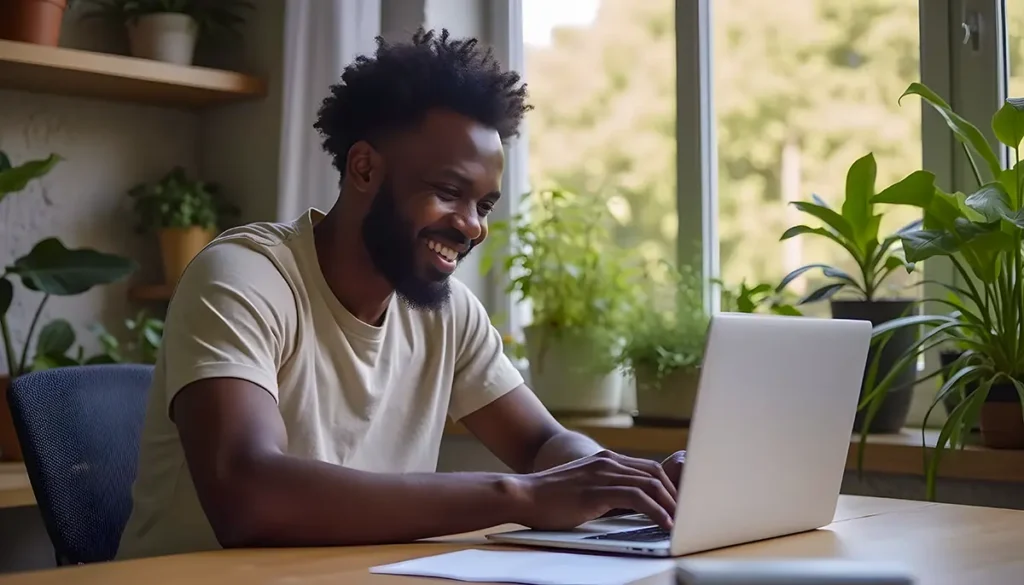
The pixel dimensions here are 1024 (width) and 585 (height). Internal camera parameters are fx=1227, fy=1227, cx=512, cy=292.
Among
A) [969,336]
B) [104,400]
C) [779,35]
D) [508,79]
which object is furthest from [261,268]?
[779,35]

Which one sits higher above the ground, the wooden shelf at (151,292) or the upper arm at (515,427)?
the wooden shelf at (151,292)

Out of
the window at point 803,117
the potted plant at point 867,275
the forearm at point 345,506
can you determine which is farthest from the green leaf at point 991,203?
the forearm at point 345,506

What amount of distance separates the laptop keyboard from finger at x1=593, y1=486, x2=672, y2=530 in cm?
2

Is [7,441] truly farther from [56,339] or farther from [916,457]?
[916,457]

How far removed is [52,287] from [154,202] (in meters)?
0.44

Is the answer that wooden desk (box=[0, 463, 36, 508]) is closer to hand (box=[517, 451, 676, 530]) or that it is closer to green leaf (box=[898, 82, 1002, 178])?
hand (box=[517, 451, 676, 530])

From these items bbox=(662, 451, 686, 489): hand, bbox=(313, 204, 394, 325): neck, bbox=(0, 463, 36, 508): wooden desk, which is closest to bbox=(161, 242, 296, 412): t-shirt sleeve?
bbox=(313, 204, 394, 325): neck

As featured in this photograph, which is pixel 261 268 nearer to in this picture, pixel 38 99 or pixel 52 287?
pixel 52 287

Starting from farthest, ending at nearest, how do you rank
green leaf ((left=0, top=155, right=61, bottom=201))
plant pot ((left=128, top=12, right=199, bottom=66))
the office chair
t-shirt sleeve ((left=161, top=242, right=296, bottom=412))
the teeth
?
plant pot ((left=128, top=12, right=199, bottom=66)), green leaf ((left=0, top=155, right=61, bottom=201)), the teeth, the office chair, t-shirt sleeve ((left=161, top=242, right=296, bottom=412))

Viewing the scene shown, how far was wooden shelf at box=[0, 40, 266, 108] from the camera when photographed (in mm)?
2666

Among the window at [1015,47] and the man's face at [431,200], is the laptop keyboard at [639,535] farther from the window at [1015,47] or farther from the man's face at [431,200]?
the window at [1015,47]

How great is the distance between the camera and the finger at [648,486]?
54.1 inches

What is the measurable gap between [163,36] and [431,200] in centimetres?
150

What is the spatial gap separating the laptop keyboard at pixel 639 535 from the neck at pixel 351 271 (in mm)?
572
